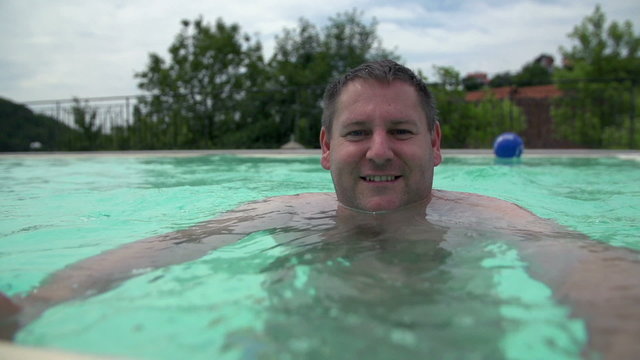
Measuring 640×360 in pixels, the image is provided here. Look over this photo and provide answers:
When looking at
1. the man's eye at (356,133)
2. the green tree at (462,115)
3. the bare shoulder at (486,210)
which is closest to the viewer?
the man's eye at (356,133)

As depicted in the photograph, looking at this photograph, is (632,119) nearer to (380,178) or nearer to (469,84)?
(469,84)

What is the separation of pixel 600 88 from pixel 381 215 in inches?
588

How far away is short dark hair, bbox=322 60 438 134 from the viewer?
2.37 meters

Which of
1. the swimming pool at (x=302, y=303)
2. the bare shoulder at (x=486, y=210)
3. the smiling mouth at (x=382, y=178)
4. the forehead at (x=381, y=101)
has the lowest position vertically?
the swimming pool at (x=302, y=303)

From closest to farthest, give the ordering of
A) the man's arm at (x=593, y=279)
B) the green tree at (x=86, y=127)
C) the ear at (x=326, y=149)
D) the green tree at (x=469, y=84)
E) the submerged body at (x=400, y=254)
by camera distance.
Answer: the man's arm at (x=593, y=279), the submerged body at (x=400, y=254), the ear at (x=326, y=149), the green tree at (x=469, y=84), the green tree at (x=86, y=127)

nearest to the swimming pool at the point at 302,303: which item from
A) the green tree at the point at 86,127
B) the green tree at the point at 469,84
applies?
the green tree at the point at 469,84

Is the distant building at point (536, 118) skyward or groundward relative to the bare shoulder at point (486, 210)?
skyward

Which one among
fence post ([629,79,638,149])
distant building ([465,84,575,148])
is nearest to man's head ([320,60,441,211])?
fence post ([629,79,638,149])

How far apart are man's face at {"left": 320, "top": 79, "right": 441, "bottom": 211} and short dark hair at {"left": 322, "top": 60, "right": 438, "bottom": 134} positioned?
4 cm

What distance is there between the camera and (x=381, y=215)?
239cm

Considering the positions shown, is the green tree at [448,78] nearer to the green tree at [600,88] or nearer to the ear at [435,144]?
the green tree at [600,88]

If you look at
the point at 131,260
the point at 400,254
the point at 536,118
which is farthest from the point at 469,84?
the point at 131,260

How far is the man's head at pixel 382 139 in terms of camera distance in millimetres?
2248

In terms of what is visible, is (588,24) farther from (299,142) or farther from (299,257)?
(299,257)
